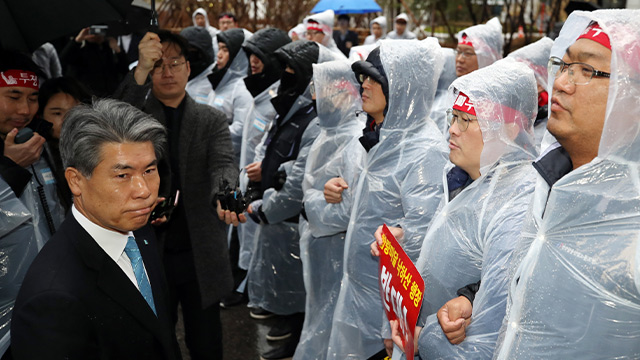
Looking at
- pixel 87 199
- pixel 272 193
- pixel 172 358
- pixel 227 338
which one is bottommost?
pixel 227 338

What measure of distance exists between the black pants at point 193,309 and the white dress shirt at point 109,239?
1.47m

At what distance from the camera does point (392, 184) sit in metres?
3.04

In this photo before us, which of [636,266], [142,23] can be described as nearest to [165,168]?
[142,23]

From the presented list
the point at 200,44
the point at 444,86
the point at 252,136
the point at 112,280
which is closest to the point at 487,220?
the point at 112,280

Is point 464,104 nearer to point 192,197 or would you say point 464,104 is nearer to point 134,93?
point 192,197

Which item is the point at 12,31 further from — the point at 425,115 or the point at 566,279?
the point at 566,279

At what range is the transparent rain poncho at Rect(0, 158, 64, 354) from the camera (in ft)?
8.07

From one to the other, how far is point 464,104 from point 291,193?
6.27 ft

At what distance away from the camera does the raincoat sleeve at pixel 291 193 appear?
4.04m

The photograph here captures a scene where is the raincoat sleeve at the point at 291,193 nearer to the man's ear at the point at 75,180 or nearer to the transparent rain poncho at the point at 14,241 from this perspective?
the transparent rain poncho at the point at 14,241

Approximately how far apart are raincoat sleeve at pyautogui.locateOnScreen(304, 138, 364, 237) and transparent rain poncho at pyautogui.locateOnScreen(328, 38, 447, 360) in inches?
4.9

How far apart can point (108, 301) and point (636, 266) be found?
4.46ft

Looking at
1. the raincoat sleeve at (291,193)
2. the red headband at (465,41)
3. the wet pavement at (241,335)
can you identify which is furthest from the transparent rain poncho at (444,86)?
the wet pavement at (241,335)

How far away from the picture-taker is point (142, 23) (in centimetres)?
325
